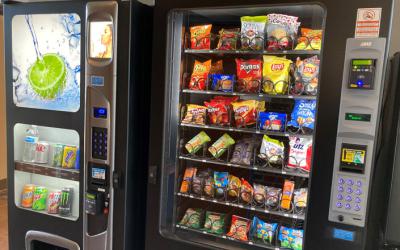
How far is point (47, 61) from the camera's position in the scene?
73.9 inches

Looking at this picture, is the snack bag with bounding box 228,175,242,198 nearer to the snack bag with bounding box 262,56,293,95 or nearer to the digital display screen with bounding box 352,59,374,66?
the snack bag with bounding box 262,56,293,95

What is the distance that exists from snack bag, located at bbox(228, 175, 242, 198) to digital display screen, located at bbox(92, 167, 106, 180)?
26.5 inches

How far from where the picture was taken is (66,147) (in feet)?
6.52

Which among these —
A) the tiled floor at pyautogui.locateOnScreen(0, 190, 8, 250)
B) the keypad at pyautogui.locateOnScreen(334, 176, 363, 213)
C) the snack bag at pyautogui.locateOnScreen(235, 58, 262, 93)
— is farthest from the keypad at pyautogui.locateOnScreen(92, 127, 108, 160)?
the tiled floor at pyautogui.locateOnScreen(0, 190, 8, 250)

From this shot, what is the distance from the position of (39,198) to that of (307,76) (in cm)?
171

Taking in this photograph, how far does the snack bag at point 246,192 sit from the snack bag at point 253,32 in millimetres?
716

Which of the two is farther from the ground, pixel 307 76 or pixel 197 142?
pixel 307 76

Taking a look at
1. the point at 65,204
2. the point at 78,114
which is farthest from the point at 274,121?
the point at 65,204

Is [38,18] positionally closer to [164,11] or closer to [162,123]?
[164,11]

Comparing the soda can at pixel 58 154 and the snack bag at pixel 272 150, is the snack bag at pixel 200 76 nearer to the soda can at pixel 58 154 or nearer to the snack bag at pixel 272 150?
the snack bag at pixel 272 150

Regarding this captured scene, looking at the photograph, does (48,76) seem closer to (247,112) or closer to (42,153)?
(42,153)

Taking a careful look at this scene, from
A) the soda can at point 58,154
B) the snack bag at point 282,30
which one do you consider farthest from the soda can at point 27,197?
the snack bag at point 282,30

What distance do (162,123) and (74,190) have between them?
85 cm

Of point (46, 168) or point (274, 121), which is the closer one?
point (274, 121)
